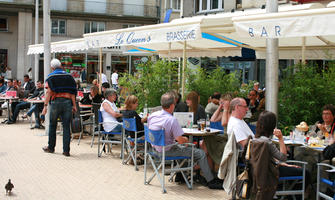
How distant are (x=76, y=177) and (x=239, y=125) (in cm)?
312

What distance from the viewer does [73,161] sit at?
862 cm

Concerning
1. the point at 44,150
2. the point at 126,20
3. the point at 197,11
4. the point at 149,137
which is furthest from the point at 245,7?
the point at 126,20

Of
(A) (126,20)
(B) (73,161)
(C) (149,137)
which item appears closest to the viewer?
(C) (149,137)

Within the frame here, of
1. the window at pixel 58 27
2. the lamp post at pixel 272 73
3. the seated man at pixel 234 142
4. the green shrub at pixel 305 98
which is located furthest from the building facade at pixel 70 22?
the seated man at pixel 234 142

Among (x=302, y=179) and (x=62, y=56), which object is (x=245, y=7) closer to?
(x=302, y=179)

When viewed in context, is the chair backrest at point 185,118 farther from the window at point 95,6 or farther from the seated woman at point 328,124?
the window at point 95,6

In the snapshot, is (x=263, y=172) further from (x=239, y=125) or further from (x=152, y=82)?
(x=152, y=82)

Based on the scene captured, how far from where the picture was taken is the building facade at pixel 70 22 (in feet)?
115

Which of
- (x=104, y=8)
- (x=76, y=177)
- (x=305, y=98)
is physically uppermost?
(x=104, y=8)

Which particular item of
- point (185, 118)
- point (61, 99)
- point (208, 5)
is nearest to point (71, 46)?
point (61, 99)

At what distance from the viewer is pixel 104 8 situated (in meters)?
38.0

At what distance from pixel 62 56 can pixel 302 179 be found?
32.2m

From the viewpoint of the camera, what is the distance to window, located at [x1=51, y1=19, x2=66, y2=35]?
120 feet

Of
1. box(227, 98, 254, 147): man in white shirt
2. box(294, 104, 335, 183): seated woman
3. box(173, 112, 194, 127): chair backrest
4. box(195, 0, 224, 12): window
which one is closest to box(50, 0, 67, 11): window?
box(195, 0, 224, 12): window
